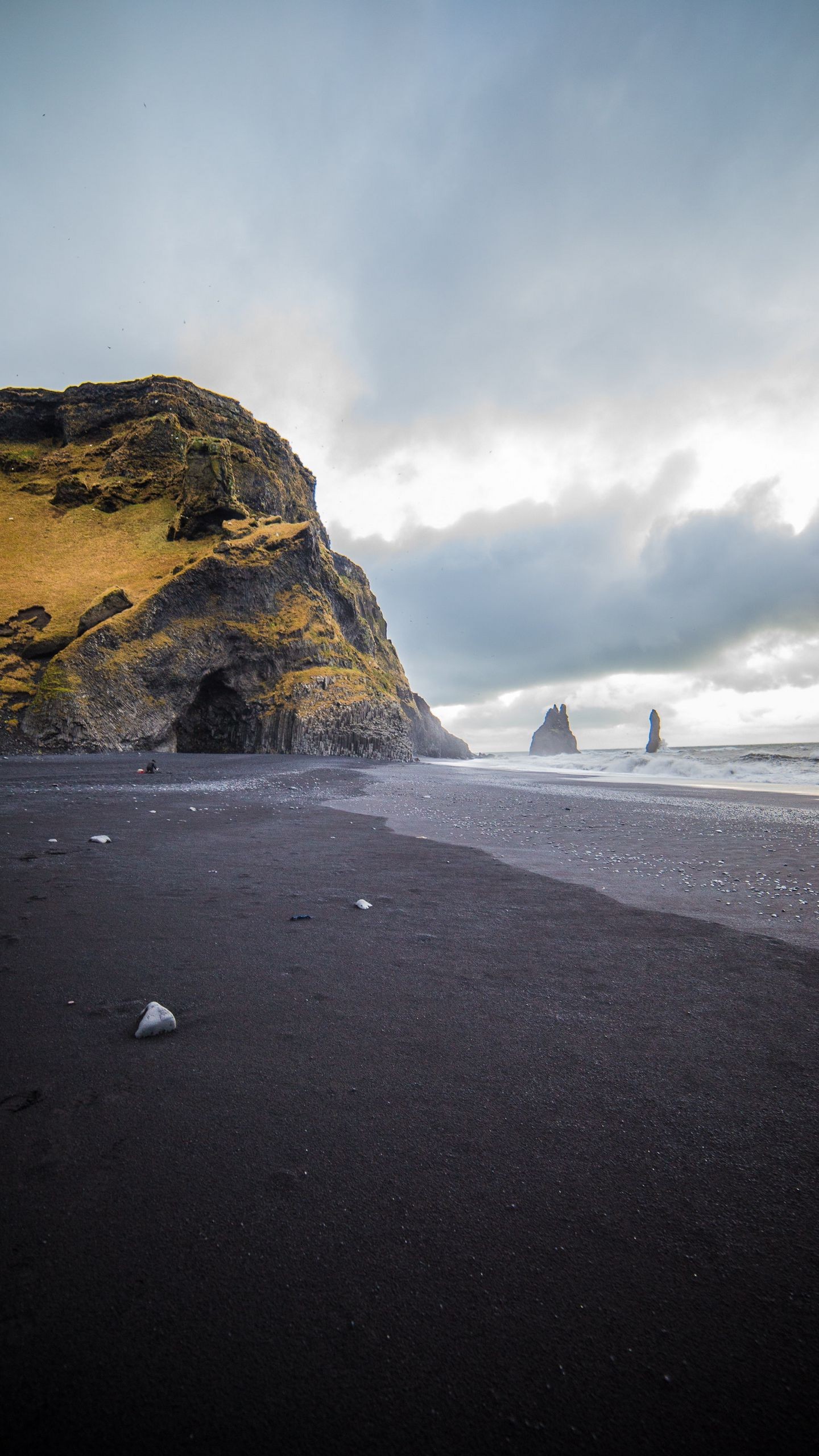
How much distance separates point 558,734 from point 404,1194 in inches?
4961

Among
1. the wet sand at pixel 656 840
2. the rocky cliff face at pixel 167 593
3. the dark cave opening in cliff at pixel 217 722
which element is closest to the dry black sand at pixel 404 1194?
the wet sand at pixel 656 840

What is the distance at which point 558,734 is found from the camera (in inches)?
4835

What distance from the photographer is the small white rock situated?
2.23 meters

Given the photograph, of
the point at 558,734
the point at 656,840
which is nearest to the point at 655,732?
the point at 558,734

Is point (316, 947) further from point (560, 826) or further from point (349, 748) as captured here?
point (349, 748)

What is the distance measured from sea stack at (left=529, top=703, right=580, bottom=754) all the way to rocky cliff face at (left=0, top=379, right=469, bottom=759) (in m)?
87.9

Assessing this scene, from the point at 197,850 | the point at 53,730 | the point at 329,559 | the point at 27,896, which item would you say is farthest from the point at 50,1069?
the point at 329,559

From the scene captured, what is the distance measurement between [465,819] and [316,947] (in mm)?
5913

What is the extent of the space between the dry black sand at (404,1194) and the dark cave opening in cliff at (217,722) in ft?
81.1

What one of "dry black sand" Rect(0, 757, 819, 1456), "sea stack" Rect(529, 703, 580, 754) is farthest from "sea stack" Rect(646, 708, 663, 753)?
"dry black sand" Rect(0, 757, 819, 1456)

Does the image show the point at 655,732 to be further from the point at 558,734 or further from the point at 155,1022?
the point at 155,1022

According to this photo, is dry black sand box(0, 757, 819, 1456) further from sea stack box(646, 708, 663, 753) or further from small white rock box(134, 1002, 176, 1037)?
sea stack box(646, 708, 663, 753)

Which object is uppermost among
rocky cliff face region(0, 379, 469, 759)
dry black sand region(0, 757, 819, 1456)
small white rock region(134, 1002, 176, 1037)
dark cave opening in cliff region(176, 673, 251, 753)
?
rocky cliff face region(0, 379, 469, 759)

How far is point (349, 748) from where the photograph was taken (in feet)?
96.6
